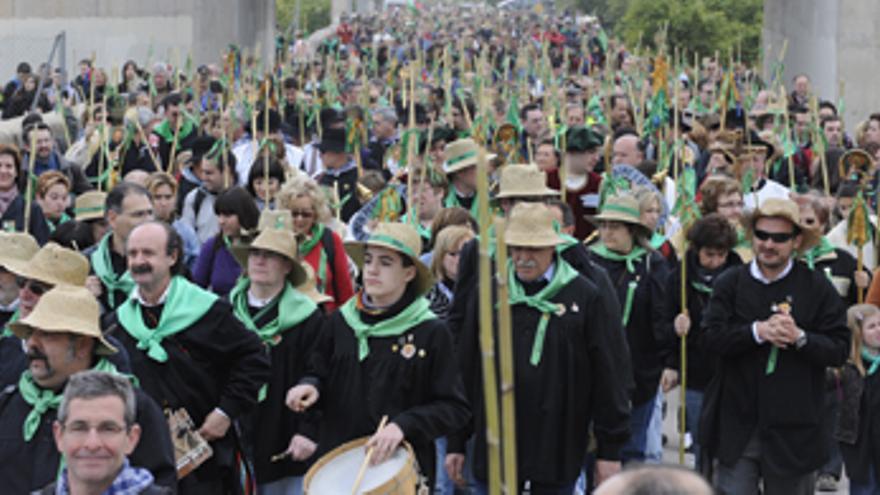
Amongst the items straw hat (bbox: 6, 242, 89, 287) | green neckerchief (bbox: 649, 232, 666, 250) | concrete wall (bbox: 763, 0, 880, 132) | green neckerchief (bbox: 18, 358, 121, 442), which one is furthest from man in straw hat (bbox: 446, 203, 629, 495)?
concrete wall (bbox: 763, 0, 880, 132)

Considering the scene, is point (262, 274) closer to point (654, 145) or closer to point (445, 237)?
point (445, 237)

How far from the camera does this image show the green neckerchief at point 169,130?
16.1m

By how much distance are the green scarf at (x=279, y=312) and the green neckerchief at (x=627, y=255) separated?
210 centimetres

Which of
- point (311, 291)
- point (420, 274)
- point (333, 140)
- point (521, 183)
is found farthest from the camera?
point (333, 140)

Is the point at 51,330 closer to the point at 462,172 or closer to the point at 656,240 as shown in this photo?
the point at 656,240

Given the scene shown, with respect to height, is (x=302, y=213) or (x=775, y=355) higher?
(x=302, y=213)

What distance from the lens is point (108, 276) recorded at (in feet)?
26.5

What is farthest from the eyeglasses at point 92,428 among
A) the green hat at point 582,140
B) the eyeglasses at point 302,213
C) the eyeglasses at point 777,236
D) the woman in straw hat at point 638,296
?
the green hat at point 582,140

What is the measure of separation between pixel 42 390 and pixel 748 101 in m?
15.8

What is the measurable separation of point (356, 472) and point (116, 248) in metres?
2.73

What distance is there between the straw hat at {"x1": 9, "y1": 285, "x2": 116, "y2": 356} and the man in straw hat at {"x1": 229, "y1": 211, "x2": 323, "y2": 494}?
4.80 feet

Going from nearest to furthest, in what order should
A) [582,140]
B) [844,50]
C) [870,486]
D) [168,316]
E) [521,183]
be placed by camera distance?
1. [168,316]
2. [870,486]
3. [521,183]
4. [582,140]
5. [844,50]

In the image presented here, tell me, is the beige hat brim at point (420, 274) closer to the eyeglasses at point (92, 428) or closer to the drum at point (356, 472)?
the drum at point (356, 472)

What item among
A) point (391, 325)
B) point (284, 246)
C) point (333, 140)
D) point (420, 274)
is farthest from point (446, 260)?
point (333, 140)
